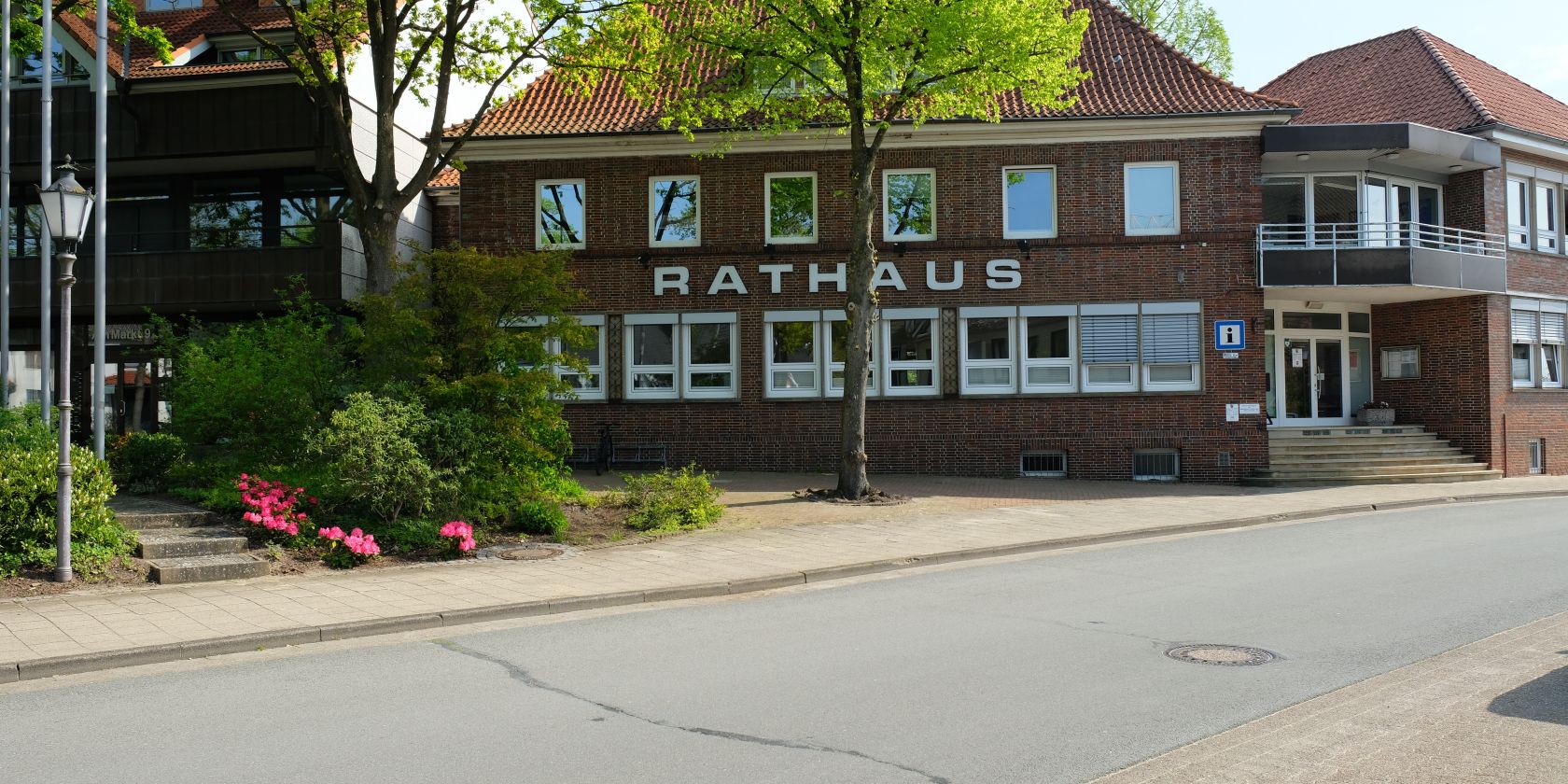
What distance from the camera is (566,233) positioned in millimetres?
23406

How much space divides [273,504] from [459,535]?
196 cm

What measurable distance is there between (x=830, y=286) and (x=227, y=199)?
552 inches

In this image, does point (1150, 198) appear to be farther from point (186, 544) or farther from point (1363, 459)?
point (186, 544)

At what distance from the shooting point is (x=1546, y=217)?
25812mm

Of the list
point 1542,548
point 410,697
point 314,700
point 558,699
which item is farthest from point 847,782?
point 1542,548

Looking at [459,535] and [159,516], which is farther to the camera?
[159,516]

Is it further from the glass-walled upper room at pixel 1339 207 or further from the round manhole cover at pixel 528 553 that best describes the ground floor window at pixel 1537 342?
the round manhole cover at pixel 528 553

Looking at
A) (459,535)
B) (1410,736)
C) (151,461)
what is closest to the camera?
(1410,736)

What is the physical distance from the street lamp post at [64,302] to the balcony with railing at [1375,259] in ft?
64.4

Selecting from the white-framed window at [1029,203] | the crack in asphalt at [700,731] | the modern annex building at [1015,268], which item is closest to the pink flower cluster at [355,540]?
the crack in asphalt at [700,731]

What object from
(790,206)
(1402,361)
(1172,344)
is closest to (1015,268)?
(1172,344)

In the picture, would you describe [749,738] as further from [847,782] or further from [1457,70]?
[1457,70]

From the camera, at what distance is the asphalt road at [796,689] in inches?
215

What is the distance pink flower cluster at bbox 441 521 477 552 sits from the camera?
1230 cm
